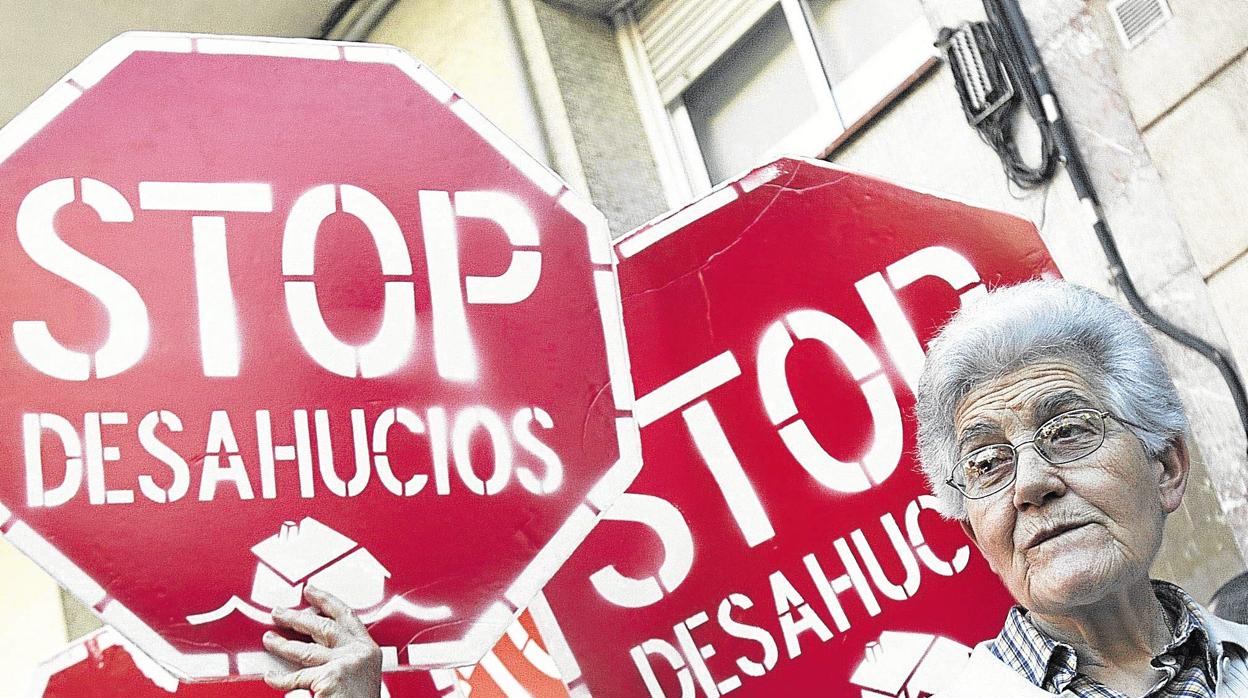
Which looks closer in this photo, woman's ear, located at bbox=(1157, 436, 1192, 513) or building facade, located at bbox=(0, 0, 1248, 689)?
woman's ear, located at bbox=(1157, 436, 1192, 513)

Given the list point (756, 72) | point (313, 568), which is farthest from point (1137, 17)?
point (313, 568)

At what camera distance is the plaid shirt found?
166cm

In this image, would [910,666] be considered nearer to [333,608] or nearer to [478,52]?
[333,608]

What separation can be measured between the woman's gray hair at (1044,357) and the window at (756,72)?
2.28m

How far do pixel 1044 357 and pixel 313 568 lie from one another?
0.93 metres

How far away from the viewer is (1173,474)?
1792 mm

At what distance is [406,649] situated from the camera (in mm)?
1571

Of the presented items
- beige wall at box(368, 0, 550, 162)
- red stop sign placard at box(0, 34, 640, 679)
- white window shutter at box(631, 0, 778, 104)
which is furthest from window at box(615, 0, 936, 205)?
red stop sign placard at box(0, 34, 640, 679)

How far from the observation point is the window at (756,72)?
4.33m

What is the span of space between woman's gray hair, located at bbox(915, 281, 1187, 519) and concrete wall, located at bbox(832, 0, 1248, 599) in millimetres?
1166

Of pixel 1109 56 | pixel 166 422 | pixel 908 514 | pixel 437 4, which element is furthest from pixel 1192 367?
pixel 437 4

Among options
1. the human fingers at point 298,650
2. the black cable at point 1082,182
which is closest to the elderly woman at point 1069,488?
the human fingers at point 298,650

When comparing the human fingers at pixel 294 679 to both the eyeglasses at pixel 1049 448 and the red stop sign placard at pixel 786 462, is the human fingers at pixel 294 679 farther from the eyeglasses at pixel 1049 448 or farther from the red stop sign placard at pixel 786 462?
the eyeglasses at pixel 1049 448

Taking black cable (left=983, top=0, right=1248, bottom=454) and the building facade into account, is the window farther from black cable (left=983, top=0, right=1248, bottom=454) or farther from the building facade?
black cable (left=983, top=0, right=1248, bottom=454)
